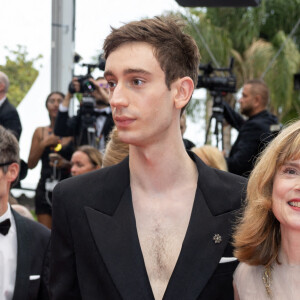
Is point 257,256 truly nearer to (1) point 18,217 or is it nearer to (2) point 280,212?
(2) point 280,212

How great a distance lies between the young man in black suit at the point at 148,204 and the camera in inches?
83.4

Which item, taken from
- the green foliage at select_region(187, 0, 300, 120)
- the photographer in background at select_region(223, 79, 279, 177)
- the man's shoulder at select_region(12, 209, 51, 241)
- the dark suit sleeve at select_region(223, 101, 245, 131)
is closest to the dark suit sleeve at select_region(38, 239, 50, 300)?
the man's shoulder at select_region(12, 209, 51, 241)

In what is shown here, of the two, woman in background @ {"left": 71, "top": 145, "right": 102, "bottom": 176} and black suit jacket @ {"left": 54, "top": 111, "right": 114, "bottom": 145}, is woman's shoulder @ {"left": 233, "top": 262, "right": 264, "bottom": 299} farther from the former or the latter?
black suit jacket @ {"left": 54, "top": 111, "right": 114, "bottom": 145}

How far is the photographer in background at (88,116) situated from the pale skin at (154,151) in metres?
3.49

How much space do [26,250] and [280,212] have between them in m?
1.27

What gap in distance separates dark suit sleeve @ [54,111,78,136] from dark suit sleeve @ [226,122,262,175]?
1.54 m

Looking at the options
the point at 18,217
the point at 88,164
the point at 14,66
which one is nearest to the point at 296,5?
the point at 14,66

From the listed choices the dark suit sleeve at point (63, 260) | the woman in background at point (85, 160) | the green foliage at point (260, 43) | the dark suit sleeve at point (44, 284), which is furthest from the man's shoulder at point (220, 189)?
the green foliage at point (260, 43)

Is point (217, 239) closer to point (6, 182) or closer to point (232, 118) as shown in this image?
point (6, 182)

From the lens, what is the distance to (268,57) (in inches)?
708

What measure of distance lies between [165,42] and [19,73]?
5.98 metres

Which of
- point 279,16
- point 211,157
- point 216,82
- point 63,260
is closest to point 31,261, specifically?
point 63,260

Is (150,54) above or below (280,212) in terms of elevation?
above

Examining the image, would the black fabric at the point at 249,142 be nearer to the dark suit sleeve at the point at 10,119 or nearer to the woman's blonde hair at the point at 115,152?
the woman's blonde hair at the point at 115,152
